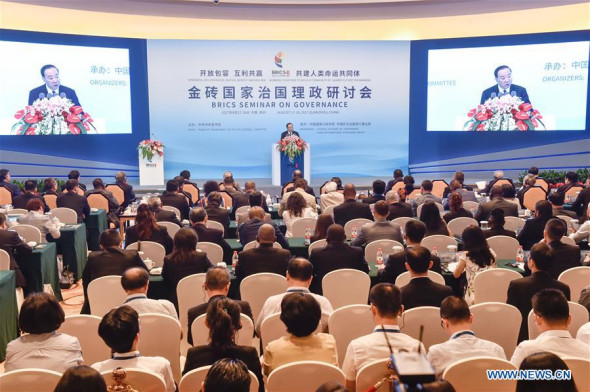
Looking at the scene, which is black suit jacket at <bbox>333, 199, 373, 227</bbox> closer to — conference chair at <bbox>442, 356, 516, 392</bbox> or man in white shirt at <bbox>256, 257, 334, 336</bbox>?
man in white shirt at <bbox>256, 257, 334, 336</bbox>

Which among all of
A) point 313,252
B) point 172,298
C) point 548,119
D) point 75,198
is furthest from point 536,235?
point 548,119

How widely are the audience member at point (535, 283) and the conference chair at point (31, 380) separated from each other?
334 centimetres

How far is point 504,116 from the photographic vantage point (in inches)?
610

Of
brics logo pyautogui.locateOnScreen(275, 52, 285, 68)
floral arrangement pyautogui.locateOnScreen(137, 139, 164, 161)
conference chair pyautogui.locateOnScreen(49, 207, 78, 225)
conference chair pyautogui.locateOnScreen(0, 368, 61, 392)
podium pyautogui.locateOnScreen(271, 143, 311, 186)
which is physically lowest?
conference chair pyautogui.locateOnScreen(0, 368, 61, 392)

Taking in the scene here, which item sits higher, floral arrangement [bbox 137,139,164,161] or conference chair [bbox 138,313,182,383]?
floral arrangement [bbox 137,139,164,161]

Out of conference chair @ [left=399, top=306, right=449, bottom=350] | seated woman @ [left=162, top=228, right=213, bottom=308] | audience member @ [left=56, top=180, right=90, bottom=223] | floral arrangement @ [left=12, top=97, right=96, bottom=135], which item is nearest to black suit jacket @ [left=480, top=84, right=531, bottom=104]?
floral arrangement @ [left=12, top=97, right=96, bottom=135]

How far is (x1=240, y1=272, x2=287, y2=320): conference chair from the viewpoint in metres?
5.28

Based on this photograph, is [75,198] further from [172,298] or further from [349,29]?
[349,29]

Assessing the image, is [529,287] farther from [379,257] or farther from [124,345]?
[124,345]

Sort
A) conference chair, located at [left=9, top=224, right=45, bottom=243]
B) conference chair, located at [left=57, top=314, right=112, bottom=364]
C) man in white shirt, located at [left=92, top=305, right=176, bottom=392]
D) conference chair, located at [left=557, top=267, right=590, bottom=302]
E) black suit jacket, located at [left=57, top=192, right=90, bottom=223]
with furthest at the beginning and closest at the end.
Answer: black suit jacket, located at [left=57, top=192, right=90, bottom=223]
conference chair, located at [left=9, top=224, right=45, bottom=243]
conference chair, located at [left=557, top=267, right=590, bottom=302]
conference chair, located at [left=57, top=314, right=112, bottom=364]
man in white shirt, located at [left=92, top=305, right=176, bottom=392]

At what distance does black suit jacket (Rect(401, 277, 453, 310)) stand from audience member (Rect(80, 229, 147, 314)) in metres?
2.57

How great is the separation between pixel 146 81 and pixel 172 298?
34.8 feet

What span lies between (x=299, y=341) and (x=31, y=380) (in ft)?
4.75

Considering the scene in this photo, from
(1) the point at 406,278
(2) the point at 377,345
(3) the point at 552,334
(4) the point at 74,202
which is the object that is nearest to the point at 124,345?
(2) the point at 377,345
